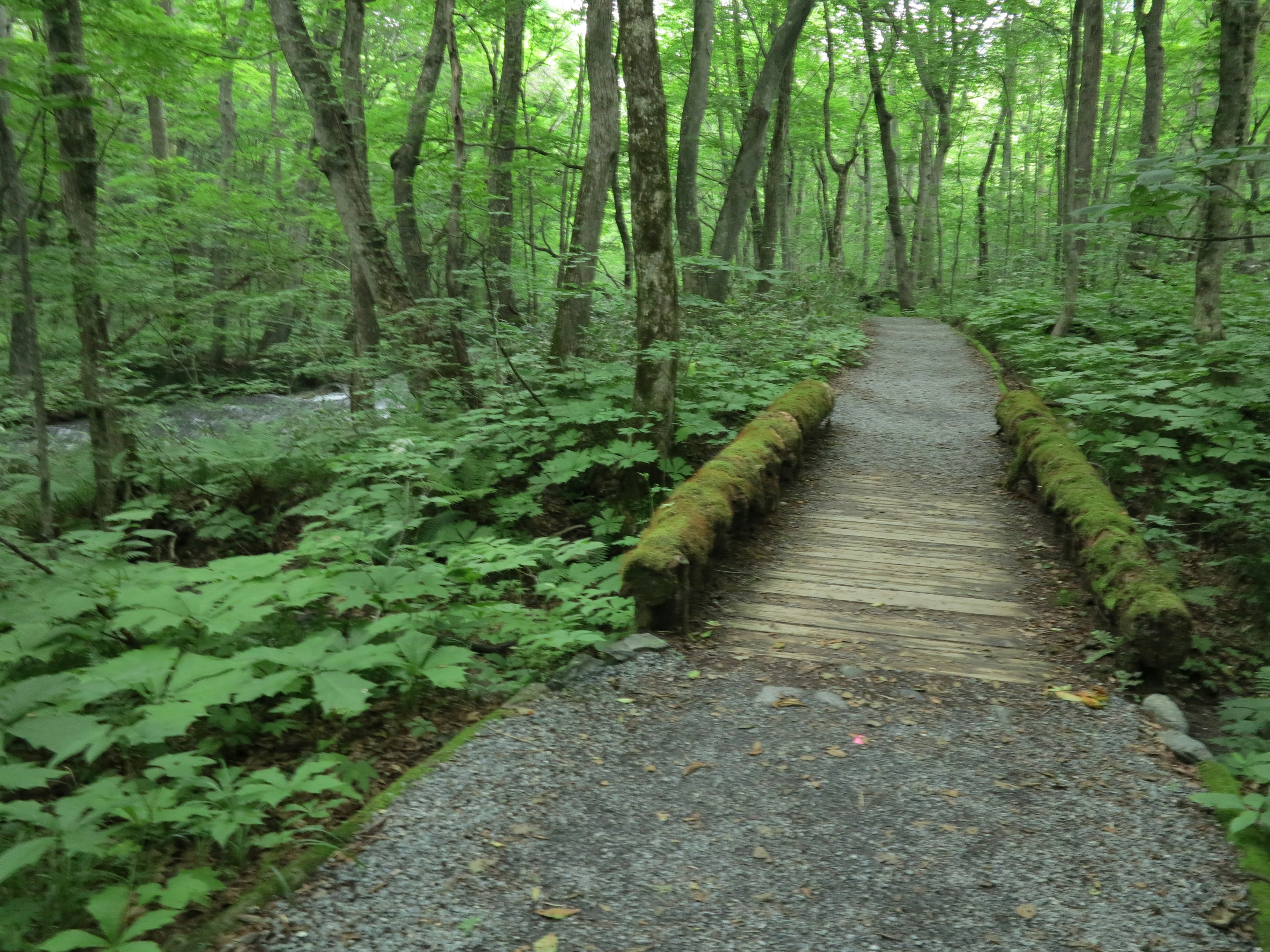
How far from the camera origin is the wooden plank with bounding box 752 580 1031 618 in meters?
5.31

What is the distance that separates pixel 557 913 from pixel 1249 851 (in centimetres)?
257

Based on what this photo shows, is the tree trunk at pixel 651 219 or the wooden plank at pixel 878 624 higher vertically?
the tree trunk at pixel 651 219

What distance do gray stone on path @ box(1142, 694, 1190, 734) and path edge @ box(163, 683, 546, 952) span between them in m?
3.35

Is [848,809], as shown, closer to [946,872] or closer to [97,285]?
[946,872]

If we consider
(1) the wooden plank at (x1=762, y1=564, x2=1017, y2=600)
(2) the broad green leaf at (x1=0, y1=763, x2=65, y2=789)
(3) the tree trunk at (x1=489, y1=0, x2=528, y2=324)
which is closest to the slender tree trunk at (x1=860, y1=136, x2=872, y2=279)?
(3) the tree trunk at (x1=489, y1=0, x2=528, y2=324)

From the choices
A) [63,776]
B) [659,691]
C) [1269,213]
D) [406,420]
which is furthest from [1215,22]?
[63,776]

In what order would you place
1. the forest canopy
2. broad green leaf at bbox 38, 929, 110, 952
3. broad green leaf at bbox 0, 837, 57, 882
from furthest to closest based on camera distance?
the forest canopy < broad green leaf at bbox 38, 929, 110, 952 < broad green leaf at bbox 0, 837, 57, 882

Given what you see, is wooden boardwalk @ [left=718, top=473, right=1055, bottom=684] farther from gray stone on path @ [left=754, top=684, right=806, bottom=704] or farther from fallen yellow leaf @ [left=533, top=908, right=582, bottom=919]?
fallen yellow leaf @ [left=533, top=908, right=582, bottom=919]

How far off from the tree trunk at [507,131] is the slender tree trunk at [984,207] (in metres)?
16.1

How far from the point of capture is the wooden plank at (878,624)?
4.97 meters

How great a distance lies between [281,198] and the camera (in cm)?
1499

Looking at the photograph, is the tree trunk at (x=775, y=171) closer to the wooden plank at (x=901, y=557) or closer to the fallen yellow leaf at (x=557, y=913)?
the wooden plank at (x=901, y=557)

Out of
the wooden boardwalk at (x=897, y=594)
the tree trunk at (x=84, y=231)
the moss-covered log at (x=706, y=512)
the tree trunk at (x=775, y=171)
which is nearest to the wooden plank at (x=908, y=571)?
the wooden boardwalk at (x=897, y=594)

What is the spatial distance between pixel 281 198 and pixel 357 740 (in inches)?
552
